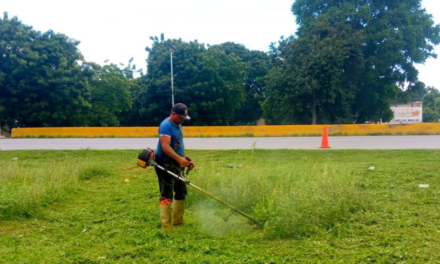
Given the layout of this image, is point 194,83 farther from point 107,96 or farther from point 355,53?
point 355,53

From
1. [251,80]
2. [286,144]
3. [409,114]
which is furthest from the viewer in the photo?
[409,114]

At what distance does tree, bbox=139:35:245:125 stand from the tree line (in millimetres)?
92

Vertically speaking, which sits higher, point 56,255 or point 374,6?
point 374,6

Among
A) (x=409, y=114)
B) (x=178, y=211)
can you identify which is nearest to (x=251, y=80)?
(x=409, y=114)

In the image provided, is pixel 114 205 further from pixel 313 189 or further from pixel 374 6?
pixel 374 6

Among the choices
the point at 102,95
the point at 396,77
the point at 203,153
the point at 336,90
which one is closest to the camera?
the point at 203,153

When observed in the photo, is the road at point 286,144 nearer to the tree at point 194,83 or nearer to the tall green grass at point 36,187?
the tall green grass at point 36,187

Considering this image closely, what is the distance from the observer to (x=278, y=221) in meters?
4.50

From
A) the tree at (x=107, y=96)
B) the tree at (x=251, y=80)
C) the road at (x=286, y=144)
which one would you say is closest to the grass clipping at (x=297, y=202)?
the road at (x=286, y=144)

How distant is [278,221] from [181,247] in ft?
3.76

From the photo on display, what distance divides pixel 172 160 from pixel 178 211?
2.36 ft

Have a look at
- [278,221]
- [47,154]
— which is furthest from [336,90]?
[278,221]

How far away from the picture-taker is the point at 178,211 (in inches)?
201

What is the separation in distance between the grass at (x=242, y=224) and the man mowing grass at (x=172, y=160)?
29 centimetres
